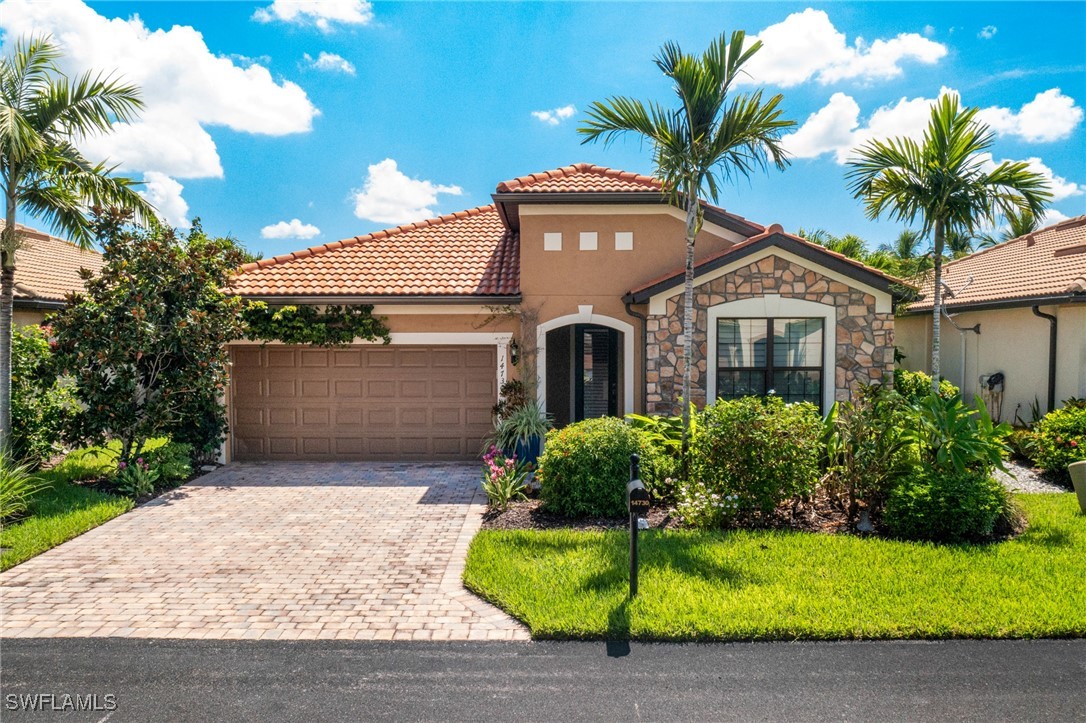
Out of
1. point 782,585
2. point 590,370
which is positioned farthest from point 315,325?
point 782,585

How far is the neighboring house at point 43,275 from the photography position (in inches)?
474

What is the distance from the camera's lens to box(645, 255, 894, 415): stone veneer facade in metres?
10.4

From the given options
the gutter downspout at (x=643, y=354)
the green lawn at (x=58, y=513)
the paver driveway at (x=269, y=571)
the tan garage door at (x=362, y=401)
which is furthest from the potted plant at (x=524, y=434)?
the green lawn at (x=58, y=513)

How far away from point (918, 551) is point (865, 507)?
4.01ft

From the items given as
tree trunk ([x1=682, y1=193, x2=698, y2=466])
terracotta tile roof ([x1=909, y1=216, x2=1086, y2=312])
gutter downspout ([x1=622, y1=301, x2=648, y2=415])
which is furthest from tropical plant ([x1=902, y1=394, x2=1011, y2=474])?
terracotta tile roof ([x1=909, y1=216, x2=1086, y2=312])

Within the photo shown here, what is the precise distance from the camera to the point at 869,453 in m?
7.46

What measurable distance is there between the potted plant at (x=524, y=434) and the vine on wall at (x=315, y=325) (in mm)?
3018

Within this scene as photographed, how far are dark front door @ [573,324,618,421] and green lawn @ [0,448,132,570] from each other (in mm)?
9449

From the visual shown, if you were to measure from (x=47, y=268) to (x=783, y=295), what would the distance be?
17.2 m

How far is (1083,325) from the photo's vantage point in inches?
441

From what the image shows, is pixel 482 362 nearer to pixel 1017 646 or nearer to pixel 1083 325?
pixel 1017 646

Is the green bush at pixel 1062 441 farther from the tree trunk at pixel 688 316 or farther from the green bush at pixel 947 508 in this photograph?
the tree trunk at pixel 688 316

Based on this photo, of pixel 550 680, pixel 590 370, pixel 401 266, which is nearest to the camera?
pixel 550 680

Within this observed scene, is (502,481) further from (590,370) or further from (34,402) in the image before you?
(34,402)
